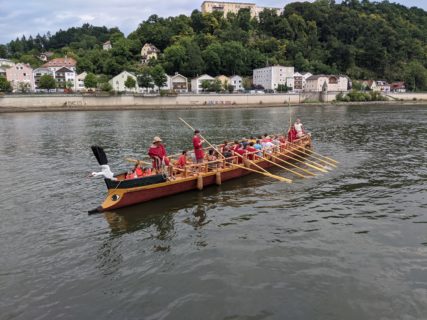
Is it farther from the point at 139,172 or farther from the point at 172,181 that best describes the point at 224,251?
the point at 139,172

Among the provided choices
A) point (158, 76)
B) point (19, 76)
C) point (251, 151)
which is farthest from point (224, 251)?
point (19, 76)

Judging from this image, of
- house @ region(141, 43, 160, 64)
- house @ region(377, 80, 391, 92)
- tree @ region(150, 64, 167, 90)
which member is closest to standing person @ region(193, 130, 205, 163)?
tree @ region(150, 64, 167, 90)

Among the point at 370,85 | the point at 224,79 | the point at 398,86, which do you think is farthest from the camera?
the point at 398,86

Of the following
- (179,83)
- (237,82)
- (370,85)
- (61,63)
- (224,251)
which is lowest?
(224,251)

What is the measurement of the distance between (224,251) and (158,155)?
6.89 m

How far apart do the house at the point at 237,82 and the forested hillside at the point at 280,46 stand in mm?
10444

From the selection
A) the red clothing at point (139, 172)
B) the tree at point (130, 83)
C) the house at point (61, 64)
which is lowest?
the red clothing at point (139, 172)

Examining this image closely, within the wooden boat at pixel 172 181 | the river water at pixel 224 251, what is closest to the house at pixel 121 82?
the river water at pixel 224 251

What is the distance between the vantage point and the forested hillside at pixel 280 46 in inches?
5881

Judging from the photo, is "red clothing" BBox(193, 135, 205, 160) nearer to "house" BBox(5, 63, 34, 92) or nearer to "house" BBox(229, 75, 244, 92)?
"house" BBox(229, 75, 244, 92)

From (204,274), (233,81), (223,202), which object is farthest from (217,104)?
(204,274)

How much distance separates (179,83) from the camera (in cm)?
13612

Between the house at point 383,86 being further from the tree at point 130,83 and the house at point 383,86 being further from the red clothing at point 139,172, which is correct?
the red clothing at point 139,172

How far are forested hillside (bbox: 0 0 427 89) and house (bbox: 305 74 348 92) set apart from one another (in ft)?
89.5
